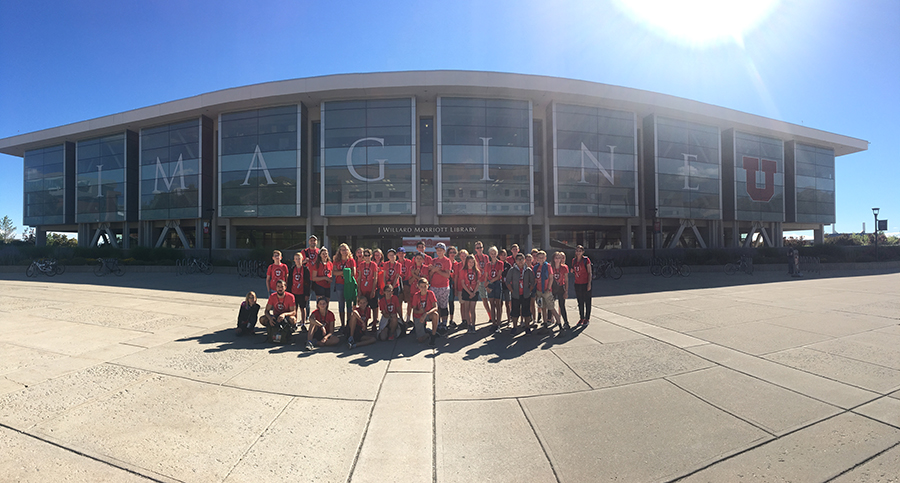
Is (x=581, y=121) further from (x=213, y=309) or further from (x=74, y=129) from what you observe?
(x=74, y=129)

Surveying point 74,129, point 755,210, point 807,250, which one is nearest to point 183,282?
point 74,129

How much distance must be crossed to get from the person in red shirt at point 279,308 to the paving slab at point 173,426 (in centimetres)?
200

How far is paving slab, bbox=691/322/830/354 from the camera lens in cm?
560

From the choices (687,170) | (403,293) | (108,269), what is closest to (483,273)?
(403,293)

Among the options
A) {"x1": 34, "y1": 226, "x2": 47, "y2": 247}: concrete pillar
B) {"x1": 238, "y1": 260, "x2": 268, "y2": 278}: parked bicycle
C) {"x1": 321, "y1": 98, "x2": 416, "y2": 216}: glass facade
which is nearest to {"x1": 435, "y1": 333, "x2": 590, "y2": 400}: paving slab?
{"x1": 238, "y1": 260, "x2": 268, "y2": 278}: parked bicycle

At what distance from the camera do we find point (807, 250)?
79.0 feet

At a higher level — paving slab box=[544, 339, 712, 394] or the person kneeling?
the person kneeling

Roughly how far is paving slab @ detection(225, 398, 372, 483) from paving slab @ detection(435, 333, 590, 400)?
3.59 ft

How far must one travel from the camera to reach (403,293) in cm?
749

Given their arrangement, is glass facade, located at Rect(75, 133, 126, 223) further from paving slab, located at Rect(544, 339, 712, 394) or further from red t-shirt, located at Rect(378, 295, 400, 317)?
paving slab, located at Rect(544, 339, 712, 394)

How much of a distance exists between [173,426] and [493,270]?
18.8 ft

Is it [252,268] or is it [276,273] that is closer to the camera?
[276,273]

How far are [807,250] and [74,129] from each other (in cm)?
6145

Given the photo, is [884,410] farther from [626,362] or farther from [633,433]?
[633,433]
